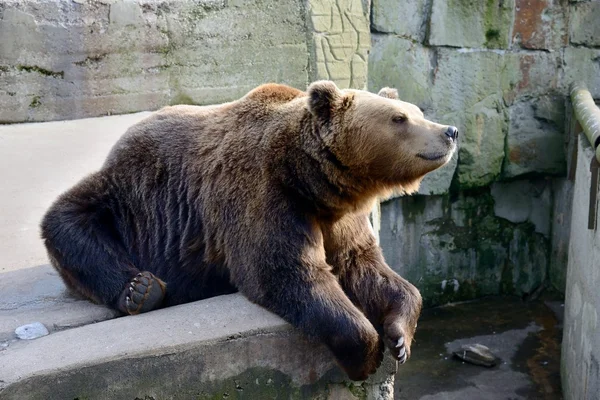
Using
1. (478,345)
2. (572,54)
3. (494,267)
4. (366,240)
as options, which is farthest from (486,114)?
(366,240)

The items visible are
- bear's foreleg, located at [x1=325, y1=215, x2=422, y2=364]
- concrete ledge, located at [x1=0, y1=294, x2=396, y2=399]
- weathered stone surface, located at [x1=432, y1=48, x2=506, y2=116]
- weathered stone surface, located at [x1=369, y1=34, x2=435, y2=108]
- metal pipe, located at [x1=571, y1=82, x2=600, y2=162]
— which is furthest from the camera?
weathered stone surface, located at [x1=432, y1=48, x2=506, y2=116]

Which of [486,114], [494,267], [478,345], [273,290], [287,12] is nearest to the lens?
[273,290]

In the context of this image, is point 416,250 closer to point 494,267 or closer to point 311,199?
point 494,267

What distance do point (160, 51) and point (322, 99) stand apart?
11.0 ft

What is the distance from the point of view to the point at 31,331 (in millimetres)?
3545

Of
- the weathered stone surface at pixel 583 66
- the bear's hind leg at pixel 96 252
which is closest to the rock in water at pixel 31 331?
the bear's hind leg at pixel 96 252

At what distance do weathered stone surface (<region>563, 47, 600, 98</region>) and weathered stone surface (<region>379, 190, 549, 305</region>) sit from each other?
1578 millimetres

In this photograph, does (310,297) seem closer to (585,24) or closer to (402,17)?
(402,17)

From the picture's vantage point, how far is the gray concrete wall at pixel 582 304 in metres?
5.62

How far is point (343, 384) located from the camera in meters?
3.68

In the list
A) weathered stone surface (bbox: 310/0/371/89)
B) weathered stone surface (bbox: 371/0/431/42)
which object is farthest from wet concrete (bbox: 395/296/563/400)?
weathered stone surface (bbox: 371/0/431/42)

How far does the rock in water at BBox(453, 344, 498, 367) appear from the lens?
7594mm

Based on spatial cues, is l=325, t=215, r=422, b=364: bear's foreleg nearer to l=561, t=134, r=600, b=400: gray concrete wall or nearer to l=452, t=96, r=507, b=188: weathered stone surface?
l=561, t=134, r=600, b=400: gray concrete wall

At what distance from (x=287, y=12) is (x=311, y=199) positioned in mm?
3747
